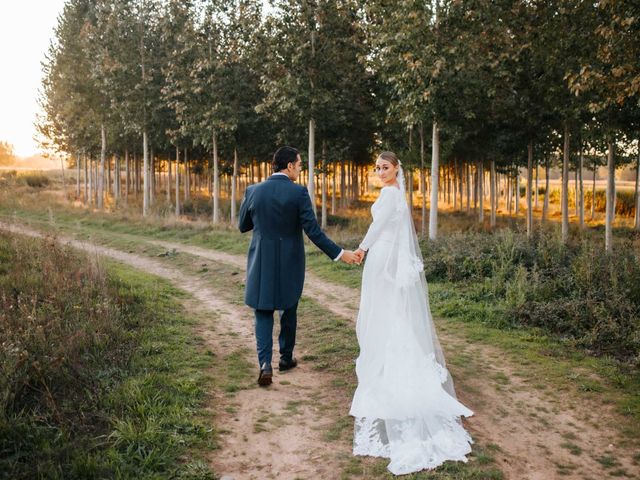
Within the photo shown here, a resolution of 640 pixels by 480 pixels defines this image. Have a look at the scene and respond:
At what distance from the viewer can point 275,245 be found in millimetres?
6414

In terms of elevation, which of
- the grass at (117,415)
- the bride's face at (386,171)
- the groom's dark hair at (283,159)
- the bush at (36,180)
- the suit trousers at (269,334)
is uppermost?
the bush at (36,180)

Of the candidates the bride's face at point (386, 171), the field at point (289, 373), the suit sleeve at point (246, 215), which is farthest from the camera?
the suit sleeve at point (246, 215)

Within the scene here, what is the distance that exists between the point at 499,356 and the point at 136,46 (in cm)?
2587

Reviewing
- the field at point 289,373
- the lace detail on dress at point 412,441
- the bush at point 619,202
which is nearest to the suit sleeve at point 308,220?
the field at point 289,373

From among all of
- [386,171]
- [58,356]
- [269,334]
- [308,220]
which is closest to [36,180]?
[58,356]

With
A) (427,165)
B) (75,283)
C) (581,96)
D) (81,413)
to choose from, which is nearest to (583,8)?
(581,96)

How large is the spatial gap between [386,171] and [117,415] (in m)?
3.98

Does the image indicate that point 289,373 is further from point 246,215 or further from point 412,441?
point 412,441

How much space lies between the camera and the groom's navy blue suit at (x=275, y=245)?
250 inches

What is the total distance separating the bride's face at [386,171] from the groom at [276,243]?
93cm

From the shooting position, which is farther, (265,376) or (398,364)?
(265,376)

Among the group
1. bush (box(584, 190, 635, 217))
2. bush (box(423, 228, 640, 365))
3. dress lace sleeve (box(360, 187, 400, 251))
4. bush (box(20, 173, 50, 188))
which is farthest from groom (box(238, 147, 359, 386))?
bush (box(20, 173, 50, 188))

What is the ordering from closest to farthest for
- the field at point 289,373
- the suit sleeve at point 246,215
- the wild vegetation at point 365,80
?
the field at point 289,373
the suit sleeve at point 246,215
the wild vegetation at point 365,80

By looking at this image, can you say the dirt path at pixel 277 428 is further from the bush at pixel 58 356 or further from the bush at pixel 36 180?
the bush at pixel 36 180
